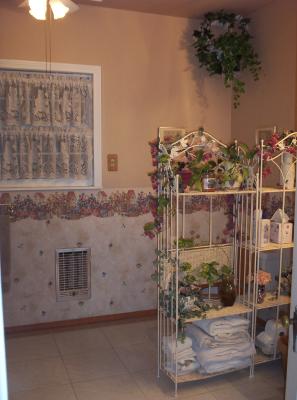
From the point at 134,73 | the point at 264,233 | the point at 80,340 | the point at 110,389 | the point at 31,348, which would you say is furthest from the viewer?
the point at 134,73

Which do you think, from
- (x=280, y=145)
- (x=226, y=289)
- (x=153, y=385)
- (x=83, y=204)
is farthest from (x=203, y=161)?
(x=153, y=385)

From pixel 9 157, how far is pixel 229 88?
Answer: 7.07 feet

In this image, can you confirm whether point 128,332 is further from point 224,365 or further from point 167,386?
point 224,365

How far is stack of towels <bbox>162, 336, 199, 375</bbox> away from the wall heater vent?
1.22 m

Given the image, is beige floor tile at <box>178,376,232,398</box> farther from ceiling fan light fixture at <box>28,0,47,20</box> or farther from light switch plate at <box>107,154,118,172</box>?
ceiling fan light fixture at <box>28,0,47,20</box>

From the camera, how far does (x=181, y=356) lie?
9.15 ft

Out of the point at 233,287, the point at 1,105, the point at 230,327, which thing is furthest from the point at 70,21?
the point at 230,327

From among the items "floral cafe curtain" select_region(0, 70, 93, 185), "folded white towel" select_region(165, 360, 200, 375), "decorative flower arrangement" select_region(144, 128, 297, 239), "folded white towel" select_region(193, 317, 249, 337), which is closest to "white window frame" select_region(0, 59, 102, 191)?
"floral cafe curtain" select_region(0, 70, 93, 185)

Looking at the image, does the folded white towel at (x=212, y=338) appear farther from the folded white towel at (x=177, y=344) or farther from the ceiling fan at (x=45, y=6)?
the ceiling fan at (x=45, y=6)

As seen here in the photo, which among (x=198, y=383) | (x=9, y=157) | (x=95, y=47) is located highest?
(x=95, y=47)

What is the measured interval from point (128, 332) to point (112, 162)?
1.50 metres

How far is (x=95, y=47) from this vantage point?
12.1 ft

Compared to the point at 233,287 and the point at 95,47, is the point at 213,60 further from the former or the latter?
the point at 233,287

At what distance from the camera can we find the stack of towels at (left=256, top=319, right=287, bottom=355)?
10.1 feet
